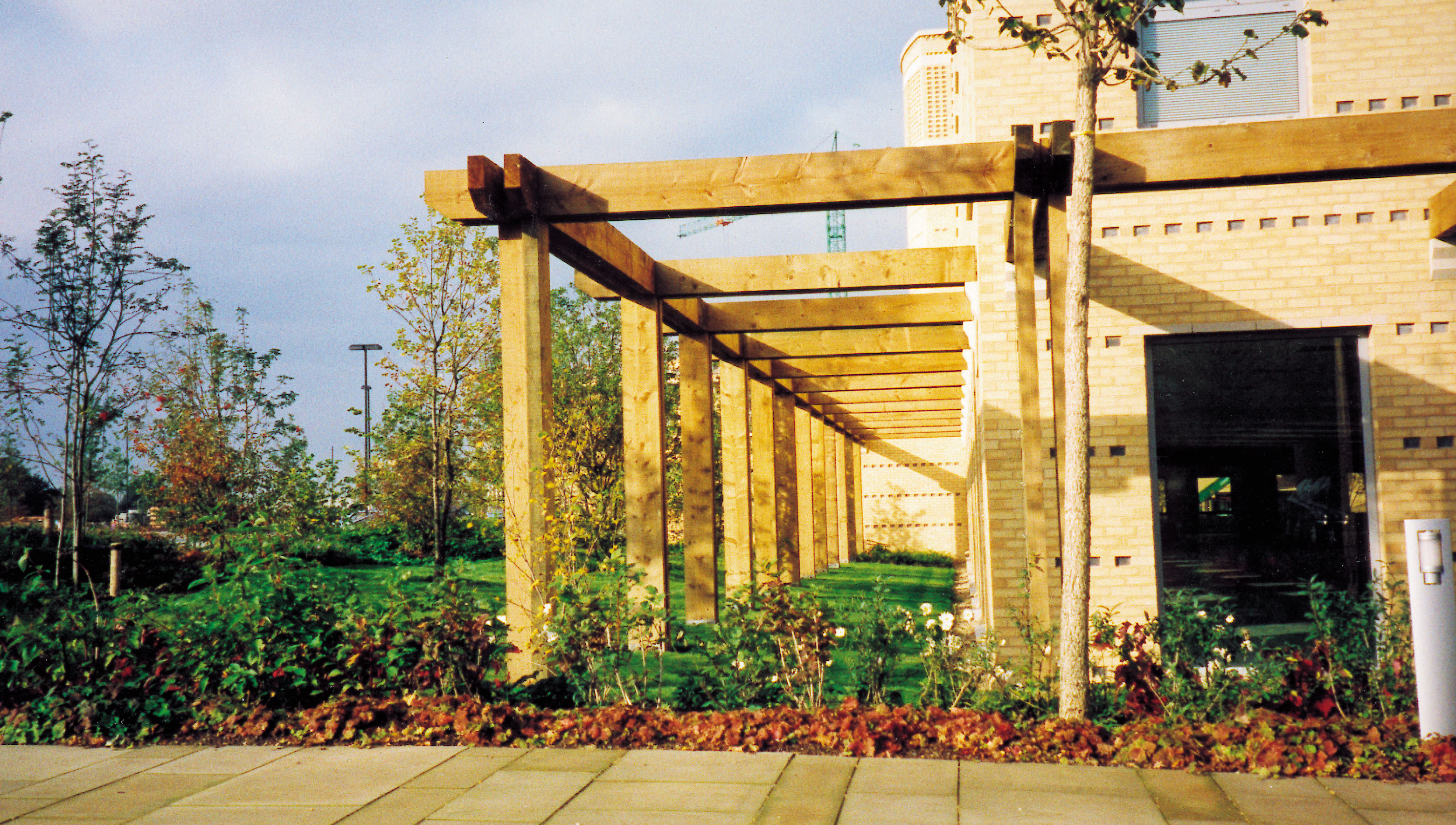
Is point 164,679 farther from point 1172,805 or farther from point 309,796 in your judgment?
point 1172,805

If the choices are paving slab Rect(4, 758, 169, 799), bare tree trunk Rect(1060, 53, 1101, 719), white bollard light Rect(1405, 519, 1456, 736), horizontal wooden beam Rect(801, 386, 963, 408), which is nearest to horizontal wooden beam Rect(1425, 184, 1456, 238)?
white bollard light Rect(1405, 519, 1456, 736)

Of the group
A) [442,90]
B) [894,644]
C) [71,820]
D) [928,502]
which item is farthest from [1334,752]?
[928,502]

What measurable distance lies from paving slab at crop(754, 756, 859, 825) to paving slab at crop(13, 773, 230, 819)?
95.4 inches

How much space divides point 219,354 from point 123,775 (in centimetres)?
1516

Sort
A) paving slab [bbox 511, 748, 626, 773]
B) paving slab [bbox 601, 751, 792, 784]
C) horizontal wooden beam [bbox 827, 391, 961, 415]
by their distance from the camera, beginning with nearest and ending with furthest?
paving slab [bbox 601, 751, 792, 784] → paving slab [bbox 511, 748, 626, 773] → horizontal wooden beam [bbox 827, 391, 961, 415]

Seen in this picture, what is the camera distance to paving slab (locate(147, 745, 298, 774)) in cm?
466

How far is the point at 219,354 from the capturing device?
18141 millimetres

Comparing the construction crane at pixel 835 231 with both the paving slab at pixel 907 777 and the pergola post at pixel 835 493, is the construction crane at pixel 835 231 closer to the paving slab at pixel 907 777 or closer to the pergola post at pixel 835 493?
the pergola post at pixel 835 493

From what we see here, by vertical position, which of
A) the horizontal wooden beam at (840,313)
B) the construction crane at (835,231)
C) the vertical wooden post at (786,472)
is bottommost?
the vertical wooden post at (786,472)

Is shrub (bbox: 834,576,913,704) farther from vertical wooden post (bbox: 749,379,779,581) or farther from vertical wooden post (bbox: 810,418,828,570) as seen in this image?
vertical wooden post (bbox: 810,418,828,570)

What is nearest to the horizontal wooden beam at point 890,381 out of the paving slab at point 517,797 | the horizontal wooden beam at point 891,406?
the horizontal wooden beam at point 891,406

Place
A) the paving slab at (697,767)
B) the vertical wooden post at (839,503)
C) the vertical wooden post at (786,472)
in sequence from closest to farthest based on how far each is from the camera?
the paving slab at (697,767) < the vertical wooden post at (786,472) < the vertical wooden post at (839,503)

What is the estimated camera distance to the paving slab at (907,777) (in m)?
4.18

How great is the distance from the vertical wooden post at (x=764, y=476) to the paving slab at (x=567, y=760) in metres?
9.46
